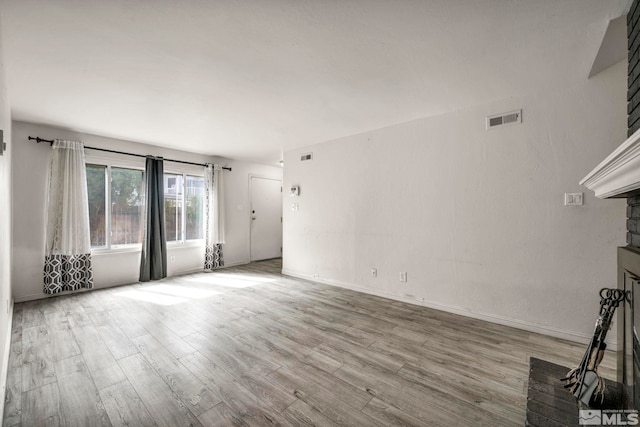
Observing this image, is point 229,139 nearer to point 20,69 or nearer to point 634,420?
point 20,69

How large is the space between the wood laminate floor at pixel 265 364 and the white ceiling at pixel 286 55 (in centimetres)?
253

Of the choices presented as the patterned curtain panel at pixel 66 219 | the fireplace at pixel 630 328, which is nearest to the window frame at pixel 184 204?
the patterned curtain panel at pixel 66 219

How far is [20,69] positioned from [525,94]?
16.0ft

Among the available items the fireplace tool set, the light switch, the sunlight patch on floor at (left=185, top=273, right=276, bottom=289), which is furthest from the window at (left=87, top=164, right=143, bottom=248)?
the light switch

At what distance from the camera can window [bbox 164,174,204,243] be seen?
5195 mm

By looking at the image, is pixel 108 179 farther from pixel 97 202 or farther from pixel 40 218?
pixel 40 218

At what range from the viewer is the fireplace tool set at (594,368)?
56.0 inches

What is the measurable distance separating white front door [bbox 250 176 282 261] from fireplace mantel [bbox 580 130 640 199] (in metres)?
6.10

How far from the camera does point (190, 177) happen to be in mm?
5488

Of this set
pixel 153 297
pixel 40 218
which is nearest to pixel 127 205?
pixel 40 218

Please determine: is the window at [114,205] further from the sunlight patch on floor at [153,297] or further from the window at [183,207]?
the sunlight patch on floor at [153,297]

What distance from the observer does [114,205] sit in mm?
4496

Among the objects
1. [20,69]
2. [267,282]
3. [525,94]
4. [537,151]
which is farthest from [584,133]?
[20,69]

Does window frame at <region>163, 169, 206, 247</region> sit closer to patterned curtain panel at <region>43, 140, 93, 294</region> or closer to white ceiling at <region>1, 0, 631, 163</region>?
patterned curtain panel at <region>43, 140, 93, 294</region>
